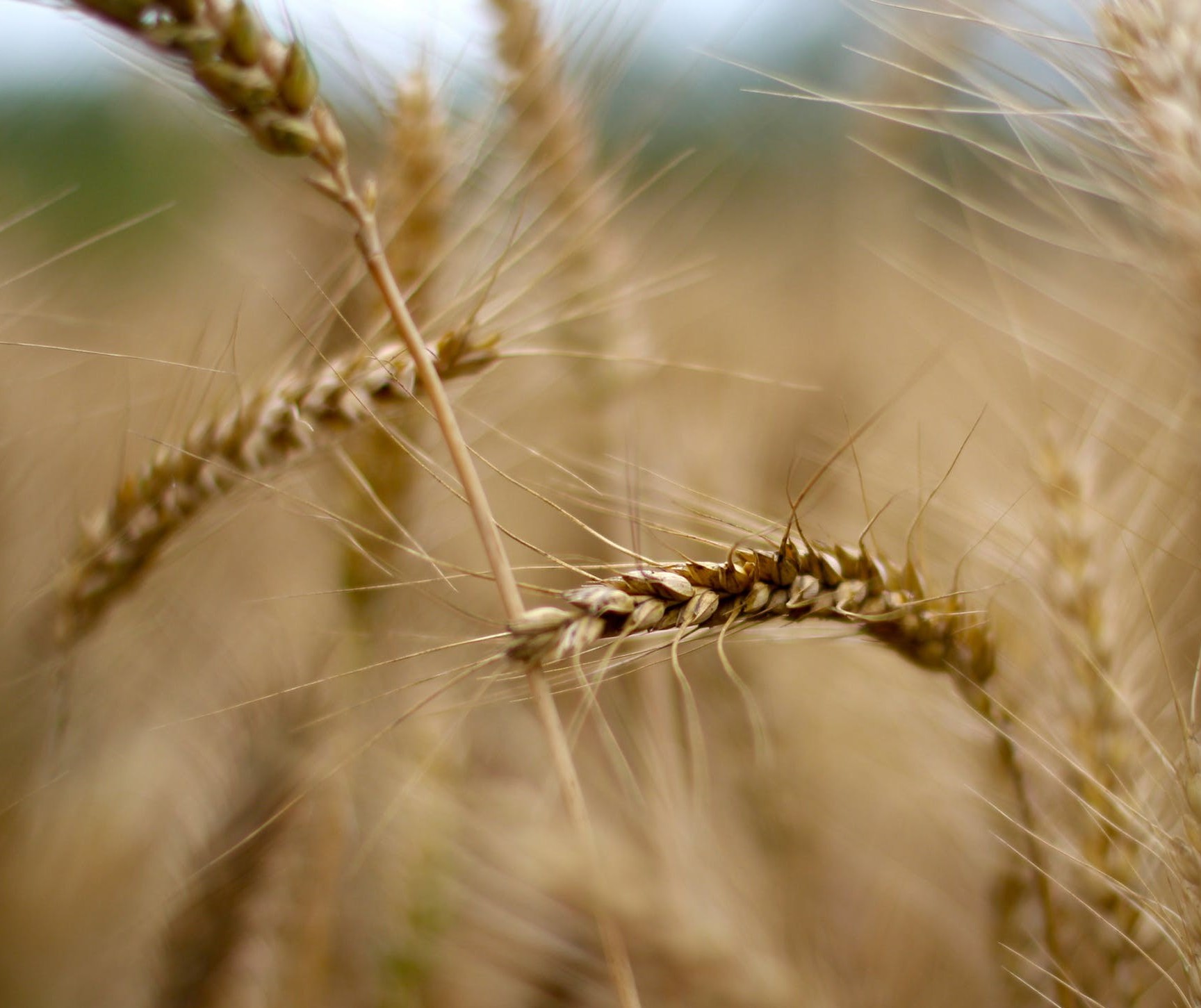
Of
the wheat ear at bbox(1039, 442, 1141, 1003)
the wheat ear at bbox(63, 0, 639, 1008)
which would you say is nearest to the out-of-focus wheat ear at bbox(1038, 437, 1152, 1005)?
the wheat ear at bbox(1039, 442, 1141, 1003)

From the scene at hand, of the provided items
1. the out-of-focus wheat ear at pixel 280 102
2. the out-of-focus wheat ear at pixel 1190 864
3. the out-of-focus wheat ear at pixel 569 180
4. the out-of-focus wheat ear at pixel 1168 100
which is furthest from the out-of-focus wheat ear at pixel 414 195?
the out-of-focus wheat ear at pixel 1190 864

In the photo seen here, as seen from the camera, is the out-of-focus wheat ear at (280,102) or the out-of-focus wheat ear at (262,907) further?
the out-of-focus wheat ear at (262,907)

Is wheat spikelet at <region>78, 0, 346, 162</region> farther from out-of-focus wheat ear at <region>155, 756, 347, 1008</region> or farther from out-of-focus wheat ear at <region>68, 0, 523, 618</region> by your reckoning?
out-of-focus wheat ear at <region>155, 756, 347, 1008</region>

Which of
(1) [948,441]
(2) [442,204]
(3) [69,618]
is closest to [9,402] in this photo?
(3) [69,618]

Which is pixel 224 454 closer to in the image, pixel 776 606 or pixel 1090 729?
pixel 776 606

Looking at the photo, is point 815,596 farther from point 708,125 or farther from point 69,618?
point 708,125

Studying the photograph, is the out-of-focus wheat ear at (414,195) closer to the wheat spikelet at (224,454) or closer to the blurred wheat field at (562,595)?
the blurred wheat field at (562,595)
